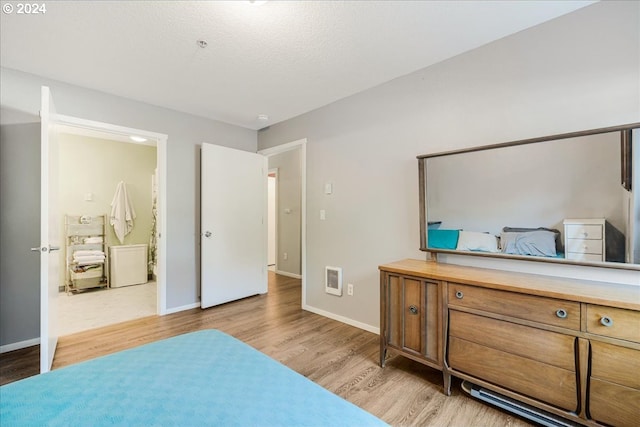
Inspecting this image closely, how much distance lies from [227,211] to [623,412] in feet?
11.9

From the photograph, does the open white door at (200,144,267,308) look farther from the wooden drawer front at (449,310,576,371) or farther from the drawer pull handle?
the drawer pull handle

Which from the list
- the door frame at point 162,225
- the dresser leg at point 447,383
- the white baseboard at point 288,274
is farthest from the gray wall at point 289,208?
the dresser leg at point 447,383

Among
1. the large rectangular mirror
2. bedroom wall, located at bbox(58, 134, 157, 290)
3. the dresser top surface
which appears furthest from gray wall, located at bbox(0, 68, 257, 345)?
the large rectangular mirror

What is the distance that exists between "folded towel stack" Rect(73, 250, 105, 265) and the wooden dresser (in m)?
4.50

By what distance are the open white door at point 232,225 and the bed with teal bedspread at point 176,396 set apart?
2.36m

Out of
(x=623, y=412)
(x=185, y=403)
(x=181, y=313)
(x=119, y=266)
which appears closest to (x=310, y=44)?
(x=185, y=403)

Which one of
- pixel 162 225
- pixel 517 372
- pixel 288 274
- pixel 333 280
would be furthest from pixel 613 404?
pixel 288 274

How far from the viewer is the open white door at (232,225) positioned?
343cm

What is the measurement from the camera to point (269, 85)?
269cm

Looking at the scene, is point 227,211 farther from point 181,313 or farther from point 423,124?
point 423,124

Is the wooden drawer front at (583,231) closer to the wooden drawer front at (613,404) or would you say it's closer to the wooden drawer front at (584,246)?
the wooden drawer front at (584,246)

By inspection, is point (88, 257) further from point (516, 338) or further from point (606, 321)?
point (606, 321)

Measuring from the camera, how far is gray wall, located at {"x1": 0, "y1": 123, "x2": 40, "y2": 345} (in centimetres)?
238

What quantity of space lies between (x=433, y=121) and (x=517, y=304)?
153 centimetres
